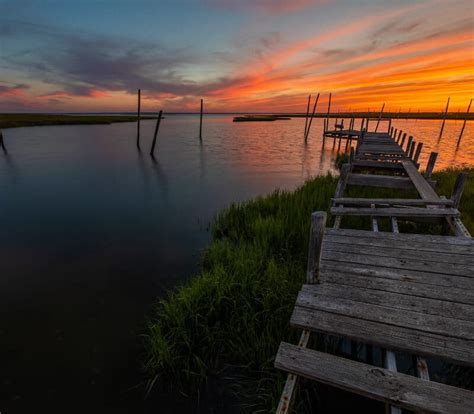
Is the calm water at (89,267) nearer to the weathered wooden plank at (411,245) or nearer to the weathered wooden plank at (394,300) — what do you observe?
the weathered wooden plank at (394,300)

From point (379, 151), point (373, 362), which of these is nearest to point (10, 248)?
point (373, 362)

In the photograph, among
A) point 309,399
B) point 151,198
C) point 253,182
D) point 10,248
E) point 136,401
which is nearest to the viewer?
point 309,399

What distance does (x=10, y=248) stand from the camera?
7.12 metres

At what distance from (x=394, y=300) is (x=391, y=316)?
0.31 meters

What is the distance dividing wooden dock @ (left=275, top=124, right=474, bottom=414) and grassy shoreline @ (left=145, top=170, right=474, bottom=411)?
803mm

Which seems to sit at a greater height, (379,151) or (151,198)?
(379,151)

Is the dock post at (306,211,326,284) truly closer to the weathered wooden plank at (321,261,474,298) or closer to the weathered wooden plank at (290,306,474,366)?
the weathered wooden plank at (321,261,474,298)

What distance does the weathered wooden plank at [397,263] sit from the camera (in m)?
3.61

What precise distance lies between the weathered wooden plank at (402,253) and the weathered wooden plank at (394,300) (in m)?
0.79

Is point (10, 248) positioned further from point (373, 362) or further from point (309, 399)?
point (373, 362)

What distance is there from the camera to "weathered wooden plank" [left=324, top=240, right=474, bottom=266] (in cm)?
384

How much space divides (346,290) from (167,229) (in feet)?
21.7

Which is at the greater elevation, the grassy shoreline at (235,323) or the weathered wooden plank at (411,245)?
the weathered wooden plank at (411,245)

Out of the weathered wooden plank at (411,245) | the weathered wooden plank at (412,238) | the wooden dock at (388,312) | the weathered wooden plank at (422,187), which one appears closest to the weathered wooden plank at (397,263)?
the wooden dock at (388,312)
